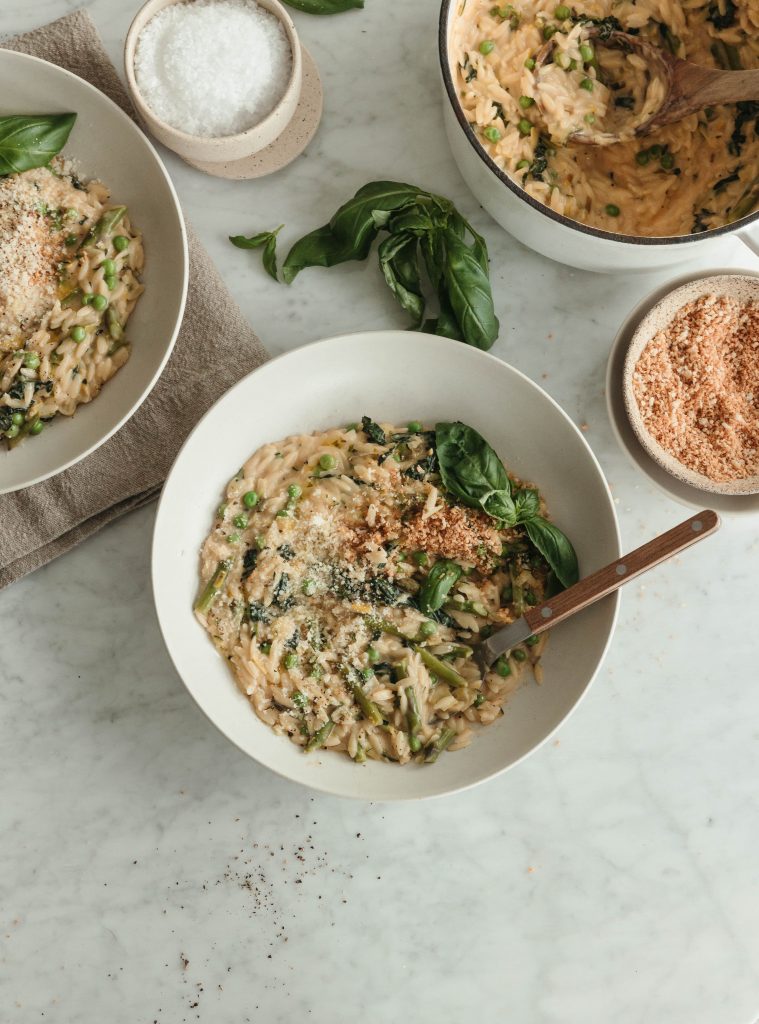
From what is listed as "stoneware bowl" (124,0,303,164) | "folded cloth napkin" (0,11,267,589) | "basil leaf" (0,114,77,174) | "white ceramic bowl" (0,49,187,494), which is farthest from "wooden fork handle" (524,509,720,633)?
"basil leaf" (0,114,77,174)

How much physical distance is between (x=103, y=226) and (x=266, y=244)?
59 cm

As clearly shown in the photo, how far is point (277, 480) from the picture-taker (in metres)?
3.03

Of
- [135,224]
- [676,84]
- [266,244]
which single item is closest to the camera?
[676,84]

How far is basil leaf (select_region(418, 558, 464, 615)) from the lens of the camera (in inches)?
113

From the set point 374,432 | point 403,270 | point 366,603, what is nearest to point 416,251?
point 403,270

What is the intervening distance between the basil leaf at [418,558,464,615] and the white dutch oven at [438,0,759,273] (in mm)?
1124

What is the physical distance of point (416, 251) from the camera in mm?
3146

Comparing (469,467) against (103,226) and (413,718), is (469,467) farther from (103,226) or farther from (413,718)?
(103,226)

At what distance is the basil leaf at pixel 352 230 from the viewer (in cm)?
304

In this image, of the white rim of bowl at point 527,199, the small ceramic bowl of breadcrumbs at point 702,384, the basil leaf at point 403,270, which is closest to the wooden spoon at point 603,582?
the small ceramic bowl of breadcrumbs at point 702,384

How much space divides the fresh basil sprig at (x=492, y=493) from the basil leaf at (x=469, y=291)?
1.21ft

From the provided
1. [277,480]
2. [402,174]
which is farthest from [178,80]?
[277,480]

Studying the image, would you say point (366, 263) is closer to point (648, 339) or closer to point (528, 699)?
point (648, 339)

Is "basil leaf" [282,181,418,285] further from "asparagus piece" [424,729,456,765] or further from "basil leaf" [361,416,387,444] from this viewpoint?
"asparagus piece" [424,729,456,765]
